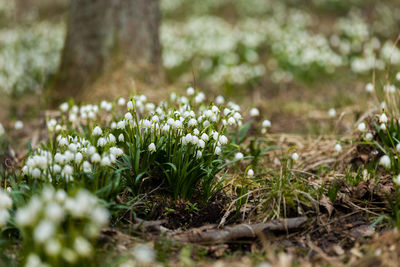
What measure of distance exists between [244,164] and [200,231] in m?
1.33

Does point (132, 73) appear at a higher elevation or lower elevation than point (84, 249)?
higher

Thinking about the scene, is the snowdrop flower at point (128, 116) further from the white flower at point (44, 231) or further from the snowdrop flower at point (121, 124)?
the white flower at point (44, 231)

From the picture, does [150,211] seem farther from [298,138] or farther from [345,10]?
[345,10]

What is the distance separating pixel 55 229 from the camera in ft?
5.09

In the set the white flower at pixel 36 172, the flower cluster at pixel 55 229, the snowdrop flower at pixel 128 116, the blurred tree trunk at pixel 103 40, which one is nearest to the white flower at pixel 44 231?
the flower cluster at pixel 55 229

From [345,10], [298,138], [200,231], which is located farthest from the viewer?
[345,10]

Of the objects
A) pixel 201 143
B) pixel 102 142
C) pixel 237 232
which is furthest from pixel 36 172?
pixel 237 232

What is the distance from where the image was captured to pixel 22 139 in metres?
4.49

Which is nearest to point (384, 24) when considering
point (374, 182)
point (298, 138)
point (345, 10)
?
point (345, 10)

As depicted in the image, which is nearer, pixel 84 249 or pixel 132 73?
pixel 84 249

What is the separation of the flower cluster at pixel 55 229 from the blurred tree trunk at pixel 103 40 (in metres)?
3.50

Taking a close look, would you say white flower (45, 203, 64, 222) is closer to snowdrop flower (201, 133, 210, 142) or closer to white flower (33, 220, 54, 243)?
white flower (33, 220, 54, 243)

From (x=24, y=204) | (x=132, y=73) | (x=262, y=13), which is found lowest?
(x=24, y=204)

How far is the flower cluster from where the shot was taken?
1477 millimetres
